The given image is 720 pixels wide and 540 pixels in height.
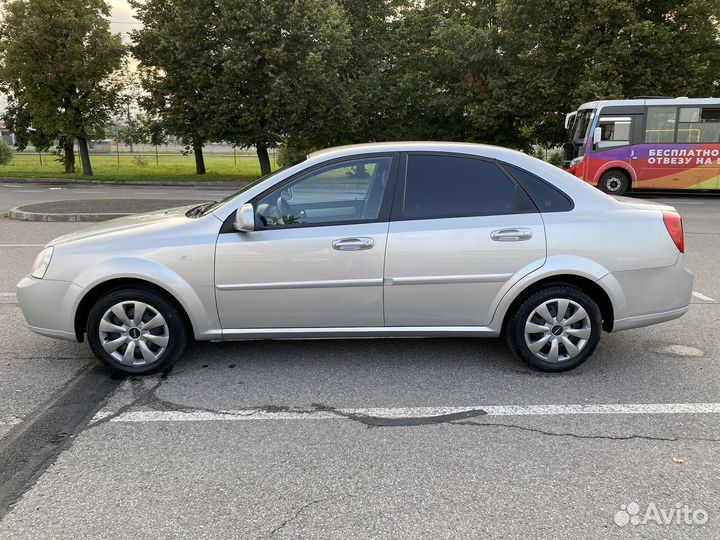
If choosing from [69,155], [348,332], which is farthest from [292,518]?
[69,155]

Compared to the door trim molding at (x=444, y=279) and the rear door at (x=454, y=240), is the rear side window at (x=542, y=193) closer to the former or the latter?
the rear door at (x=454, y=240)

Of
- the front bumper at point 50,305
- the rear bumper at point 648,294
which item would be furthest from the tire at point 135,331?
the rear bumper at point 648,294

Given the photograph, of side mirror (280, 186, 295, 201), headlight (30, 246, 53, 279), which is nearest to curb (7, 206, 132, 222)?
headlight (30, 246, 53, 279)

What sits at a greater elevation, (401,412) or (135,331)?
(135,331)

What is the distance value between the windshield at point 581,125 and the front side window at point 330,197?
15.1 m

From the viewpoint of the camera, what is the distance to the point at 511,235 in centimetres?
391

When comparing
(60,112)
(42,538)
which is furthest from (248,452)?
(60,112)

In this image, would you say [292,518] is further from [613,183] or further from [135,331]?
[613,183]

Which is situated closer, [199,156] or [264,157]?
[264,157]

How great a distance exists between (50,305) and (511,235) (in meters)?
3.20

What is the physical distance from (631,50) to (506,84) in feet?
15.4

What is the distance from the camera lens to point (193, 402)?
3662mm

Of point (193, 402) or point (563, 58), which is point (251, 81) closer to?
point (563, 58)

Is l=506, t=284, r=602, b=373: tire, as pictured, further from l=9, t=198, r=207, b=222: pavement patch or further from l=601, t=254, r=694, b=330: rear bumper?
l=9, t=198, r=207, b=222: pavement patch
